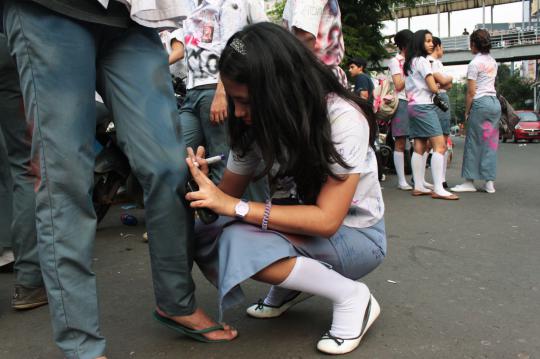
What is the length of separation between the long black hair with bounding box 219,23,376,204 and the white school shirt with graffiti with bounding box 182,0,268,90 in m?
1.35

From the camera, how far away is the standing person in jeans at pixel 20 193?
2.67 meters

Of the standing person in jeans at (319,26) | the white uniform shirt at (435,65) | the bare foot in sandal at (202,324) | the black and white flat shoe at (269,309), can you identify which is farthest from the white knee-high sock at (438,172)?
the bare foot in sandal at (202,324)

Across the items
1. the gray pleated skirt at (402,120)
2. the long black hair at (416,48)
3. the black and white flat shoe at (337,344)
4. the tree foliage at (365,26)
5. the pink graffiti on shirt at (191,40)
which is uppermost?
the tree foliage at (365,26)

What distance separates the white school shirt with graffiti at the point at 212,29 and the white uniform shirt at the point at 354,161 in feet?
3.86

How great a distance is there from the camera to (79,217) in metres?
1.82

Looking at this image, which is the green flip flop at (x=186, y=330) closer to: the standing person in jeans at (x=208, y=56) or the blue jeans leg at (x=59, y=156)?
the blue jeans leg at (x=59, y=156)

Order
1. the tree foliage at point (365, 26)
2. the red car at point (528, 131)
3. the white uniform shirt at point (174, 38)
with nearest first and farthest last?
the white uniform shirt at point (174, 38) < the tree foliage at point (365, 26) < the red car at point (528, 131)

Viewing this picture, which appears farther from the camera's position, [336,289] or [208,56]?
[208,56]

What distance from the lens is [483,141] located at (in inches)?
255

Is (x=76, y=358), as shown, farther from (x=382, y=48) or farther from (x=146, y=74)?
(x=382, y=48)

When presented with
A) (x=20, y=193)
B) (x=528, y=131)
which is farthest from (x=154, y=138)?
(x=528, y=131)

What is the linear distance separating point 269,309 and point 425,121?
13.8ft

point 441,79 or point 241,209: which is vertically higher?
point 441,79

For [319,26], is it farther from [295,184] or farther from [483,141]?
[483,141]
